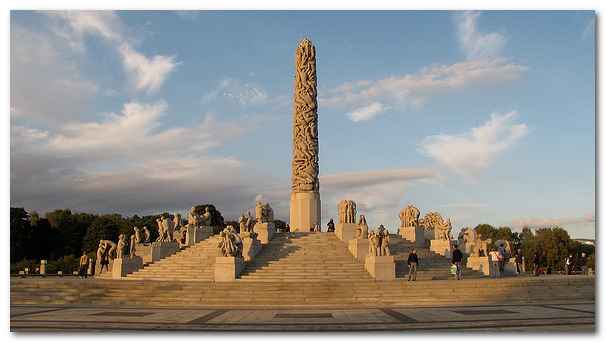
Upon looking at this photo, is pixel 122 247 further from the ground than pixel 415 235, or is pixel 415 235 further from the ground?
pixel 415 235

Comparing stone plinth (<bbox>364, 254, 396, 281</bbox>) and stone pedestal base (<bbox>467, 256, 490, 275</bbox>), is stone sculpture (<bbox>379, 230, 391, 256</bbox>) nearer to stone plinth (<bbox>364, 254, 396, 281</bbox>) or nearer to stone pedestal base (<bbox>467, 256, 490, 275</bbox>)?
stone plinth (<bbox>364, 254, 396, 281</bbox>)

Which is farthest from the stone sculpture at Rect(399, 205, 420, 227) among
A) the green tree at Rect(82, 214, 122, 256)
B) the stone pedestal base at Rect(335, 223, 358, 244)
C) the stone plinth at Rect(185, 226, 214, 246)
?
the green tree at Rect(82, 214, 122, 256)

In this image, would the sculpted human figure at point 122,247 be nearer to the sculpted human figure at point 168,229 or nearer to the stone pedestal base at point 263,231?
the sculpted human figure at point 168,229

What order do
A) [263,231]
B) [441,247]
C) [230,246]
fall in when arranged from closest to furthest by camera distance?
[230,246]
[263,231]
[441,247]

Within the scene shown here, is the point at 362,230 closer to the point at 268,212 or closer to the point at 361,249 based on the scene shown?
the point at 361,249

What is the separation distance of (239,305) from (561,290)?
1190 centimetres

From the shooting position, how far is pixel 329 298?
1580 cm

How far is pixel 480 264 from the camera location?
903 inches

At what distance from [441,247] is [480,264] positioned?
3169mm

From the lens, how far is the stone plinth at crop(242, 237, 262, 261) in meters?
22.8

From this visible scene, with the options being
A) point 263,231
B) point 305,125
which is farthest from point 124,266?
point 305,125

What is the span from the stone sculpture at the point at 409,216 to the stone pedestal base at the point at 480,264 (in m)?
6.64

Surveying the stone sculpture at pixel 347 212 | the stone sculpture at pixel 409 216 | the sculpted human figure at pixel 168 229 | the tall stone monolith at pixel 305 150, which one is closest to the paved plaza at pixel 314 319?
the stone sculpture at pixel 347 212

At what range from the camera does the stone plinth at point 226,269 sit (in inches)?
792
